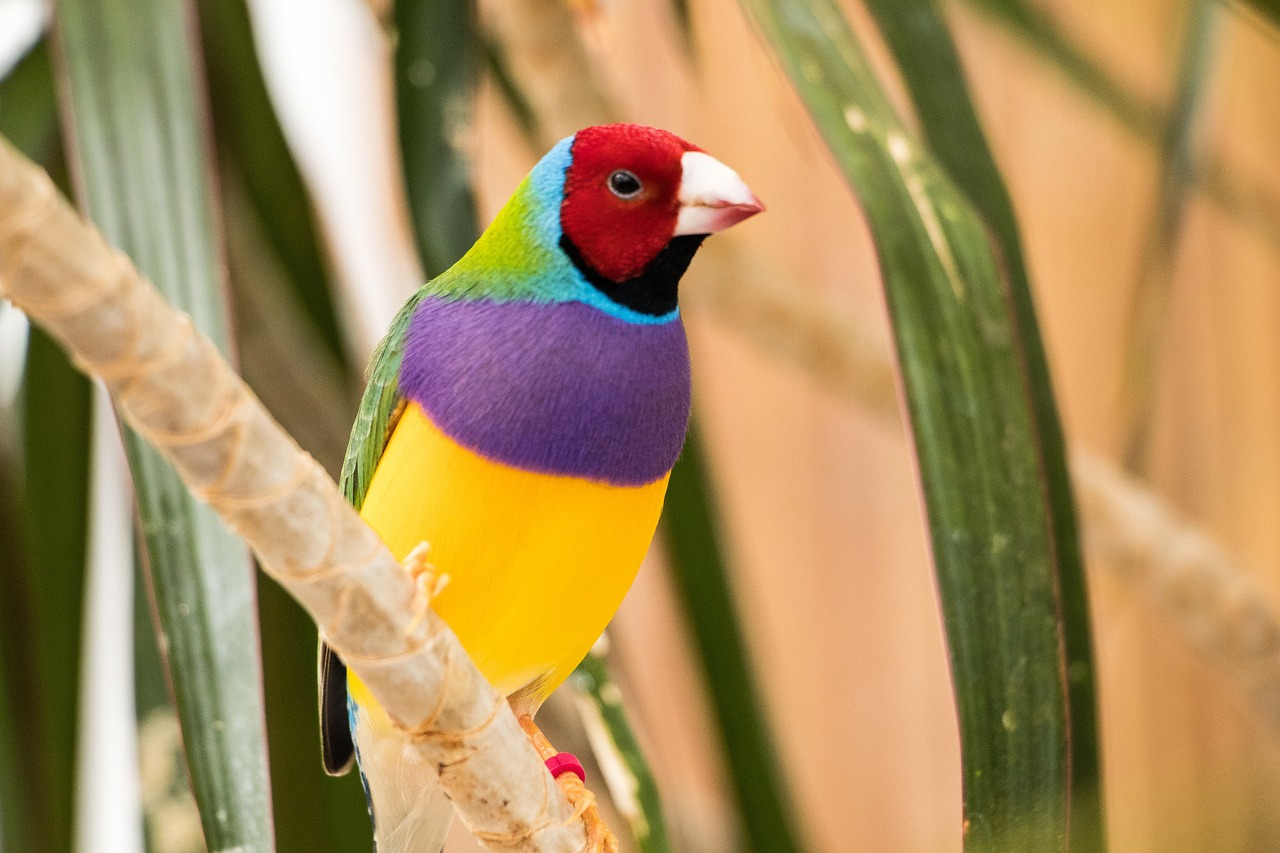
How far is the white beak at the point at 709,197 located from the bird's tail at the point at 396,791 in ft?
1.03

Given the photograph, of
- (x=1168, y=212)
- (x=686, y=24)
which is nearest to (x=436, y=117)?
(x=686, y=24)

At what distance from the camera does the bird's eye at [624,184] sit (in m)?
0.56

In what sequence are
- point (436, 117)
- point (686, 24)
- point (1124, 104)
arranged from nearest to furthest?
point (436, 117), point (686, 24), point (1124, 104)

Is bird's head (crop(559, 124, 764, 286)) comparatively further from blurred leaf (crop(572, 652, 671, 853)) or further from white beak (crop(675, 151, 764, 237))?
blurred leaf (crop(572, 652, 671, 853))

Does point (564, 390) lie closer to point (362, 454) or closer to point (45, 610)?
point (362, 454)

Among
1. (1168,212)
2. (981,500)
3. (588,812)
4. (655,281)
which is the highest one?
(1168,212)

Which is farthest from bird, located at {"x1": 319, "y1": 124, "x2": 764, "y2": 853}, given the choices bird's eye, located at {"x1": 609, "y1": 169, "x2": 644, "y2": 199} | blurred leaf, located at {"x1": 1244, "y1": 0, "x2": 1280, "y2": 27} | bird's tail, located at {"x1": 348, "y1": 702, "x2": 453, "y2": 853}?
blurred leaf, located at {"x1": 1244, "y1": 0, "x2": 1280, "y2": 27}

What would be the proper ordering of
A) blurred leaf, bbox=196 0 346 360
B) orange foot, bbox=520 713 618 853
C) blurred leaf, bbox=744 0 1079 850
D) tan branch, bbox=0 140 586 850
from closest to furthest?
tan branch, bbox=0 140 586 850, blurred leaf, bbox=744 0 1079 850, orange foot, bbox=520 713 618 853, blurred leaf, bbox=196 0 346 360

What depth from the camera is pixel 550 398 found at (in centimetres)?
52

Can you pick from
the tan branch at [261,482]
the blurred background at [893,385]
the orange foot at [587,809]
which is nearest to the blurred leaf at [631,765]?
the orange foot at [587,809]

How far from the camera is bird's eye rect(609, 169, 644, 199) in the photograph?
56 cm

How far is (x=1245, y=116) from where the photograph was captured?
1705 mm

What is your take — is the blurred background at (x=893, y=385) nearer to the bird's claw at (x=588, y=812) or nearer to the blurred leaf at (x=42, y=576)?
the blurred leaf at (x=42, y=576)

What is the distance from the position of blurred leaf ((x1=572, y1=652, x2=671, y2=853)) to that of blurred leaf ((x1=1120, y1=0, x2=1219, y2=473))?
23.4 inches
